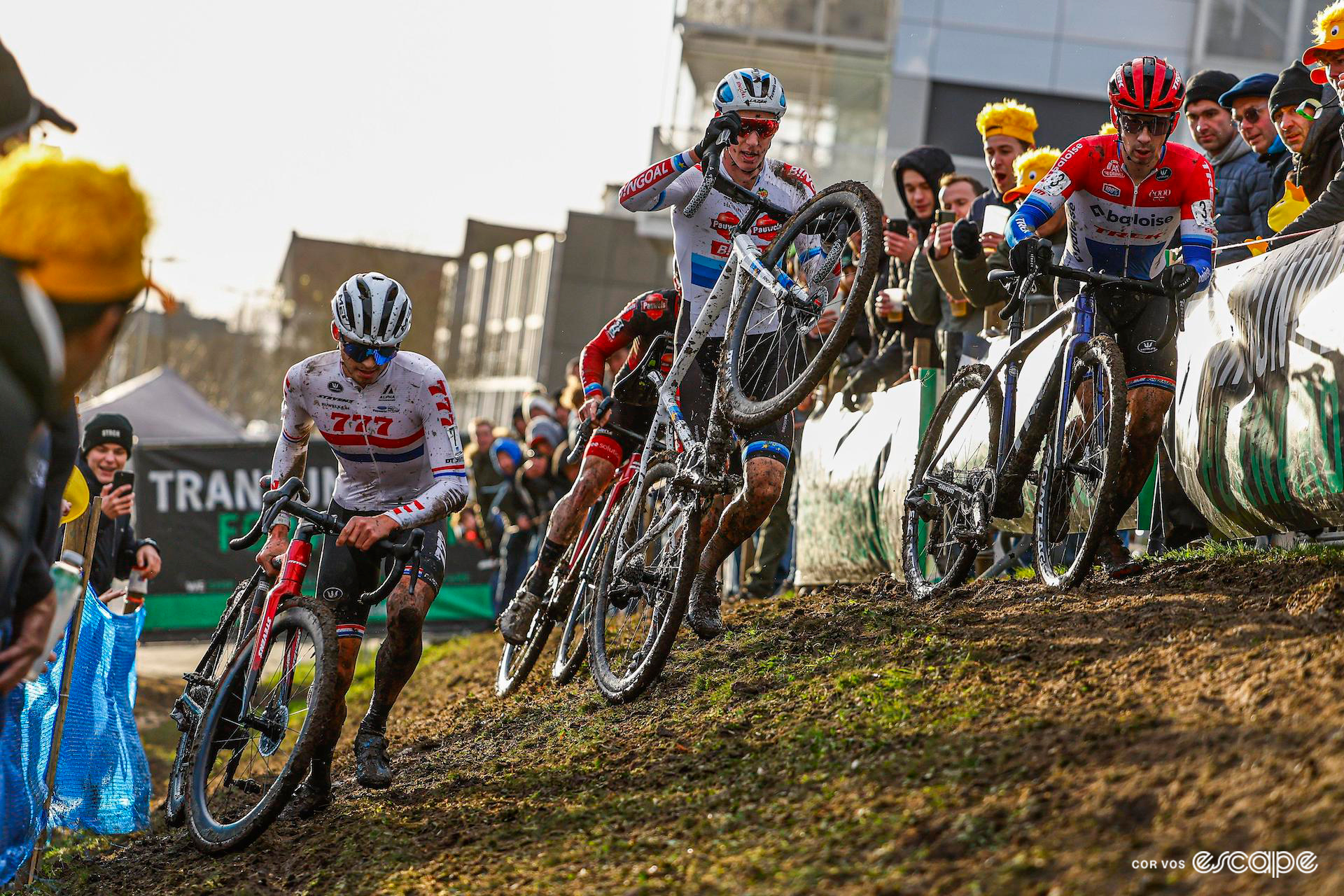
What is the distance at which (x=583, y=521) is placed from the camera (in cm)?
889

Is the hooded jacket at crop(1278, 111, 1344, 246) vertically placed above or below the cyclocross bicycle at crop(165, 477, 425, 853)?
above

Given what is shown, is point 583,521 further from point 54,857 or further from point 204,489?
point 204,489

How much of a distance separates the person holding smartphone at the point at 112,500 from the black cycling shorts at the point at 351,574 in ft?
11.9

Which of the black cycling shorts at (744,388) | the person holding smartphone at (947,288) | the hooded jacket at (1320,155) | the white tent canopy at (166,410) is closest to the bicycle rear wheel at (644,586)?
the black cycling shorts at (744,388)

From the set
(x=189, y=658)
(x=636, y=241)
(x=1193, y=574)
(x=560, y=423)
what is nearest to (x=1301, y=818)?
(x=1193, y=574)

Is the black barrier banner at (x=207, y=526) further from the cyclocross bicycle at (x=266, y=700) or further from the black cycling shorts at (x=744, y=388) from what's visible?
the black cycling shorts at (x=744, y=388)

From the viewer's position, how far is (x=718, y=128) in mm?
7070

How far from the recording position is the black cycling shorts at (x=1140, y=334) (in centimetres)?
679

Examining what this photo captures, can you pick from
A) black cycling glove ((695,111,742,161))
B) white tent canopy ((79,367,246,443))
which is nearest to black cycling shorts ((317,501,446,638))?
black cycling glove ((695,111,742,161))

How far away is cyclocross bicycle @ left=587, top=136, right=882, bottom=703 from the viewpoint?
21.4 ft

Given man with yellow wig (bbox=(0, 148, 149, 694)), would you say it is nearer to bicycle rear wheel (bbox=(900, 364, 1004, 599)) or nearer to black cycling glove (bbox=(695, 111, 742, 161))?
black cycling glove (bbox=(695, 111, 742, 161))

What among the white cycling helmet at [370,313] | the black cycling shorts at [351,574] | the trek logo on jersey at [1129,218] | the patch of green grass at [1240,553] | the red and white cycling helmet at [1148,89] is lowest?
the black cycling shorts at [351,574]

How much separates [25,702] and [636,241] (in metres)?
46.5

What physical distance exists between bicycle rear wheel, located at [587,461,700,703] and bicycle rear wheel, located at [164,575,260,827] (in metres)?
1.81
